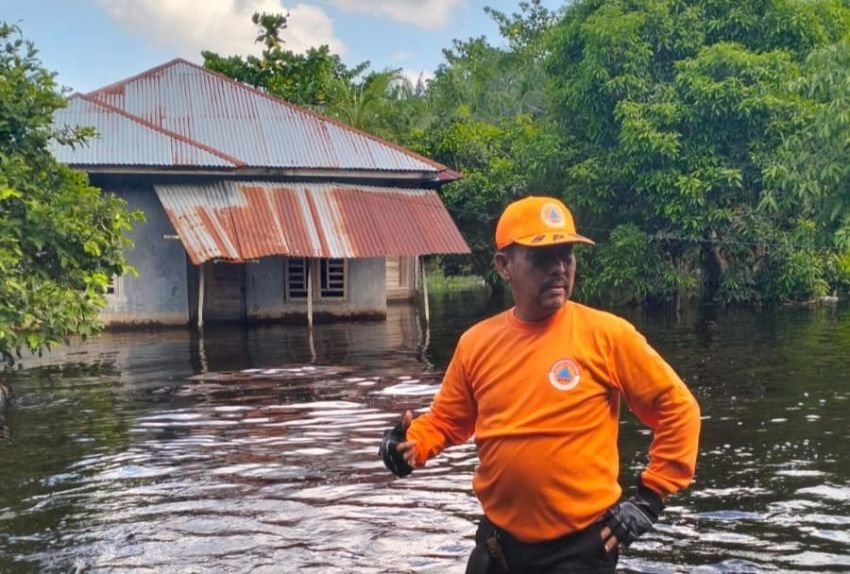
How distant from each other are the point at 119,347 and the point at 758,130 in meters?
15.5

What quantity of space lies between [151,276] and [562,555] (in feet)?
65.8

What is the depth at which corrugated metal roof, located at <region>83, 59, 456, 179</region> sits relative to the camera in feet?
76.8

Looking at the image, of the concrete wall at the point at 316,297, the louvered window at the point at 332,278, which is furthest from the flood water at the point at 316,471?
the louvered window at the point at 332,278

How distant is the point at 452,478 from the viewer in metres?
8.37

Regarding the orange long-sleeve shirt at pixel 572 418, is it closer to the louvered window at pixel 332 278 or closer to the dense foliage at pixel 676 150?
the dense foliage at pixel 676 150

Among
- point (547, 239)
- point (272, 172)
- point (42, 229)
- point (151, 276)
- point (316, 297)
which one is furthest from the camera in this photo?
point (316, 297)

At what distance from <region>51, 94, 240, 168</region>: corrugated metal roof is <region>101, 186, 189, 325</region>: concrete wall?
3.45 feet

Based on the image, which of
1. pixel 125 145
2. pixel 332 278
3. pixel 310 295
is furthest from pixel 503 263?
pixel 332 278

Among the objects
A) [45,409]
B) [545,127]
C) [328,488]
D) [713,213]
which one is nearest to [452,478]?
[328,488]

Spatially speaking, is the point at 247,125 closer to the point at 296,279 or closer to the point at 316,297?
the point at 296,279

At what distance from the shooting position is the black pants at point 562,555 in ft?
11.1

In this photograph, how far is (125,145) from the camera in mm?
21719

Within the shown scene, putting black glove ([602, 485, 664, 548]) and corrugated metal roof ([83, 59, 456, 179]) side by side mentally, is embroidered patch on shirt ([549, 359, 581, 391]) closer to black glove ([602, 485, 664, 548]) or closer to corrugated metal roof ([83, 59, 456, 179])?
black glove ([602, 485, 664, 548])

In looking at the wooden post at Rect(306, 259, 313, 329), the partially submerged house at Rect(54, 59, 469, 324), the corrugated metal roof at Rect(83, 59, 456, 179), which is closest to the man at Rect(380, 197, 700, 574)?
the partially submerged house at Rect(54, 59, 469, 324)
